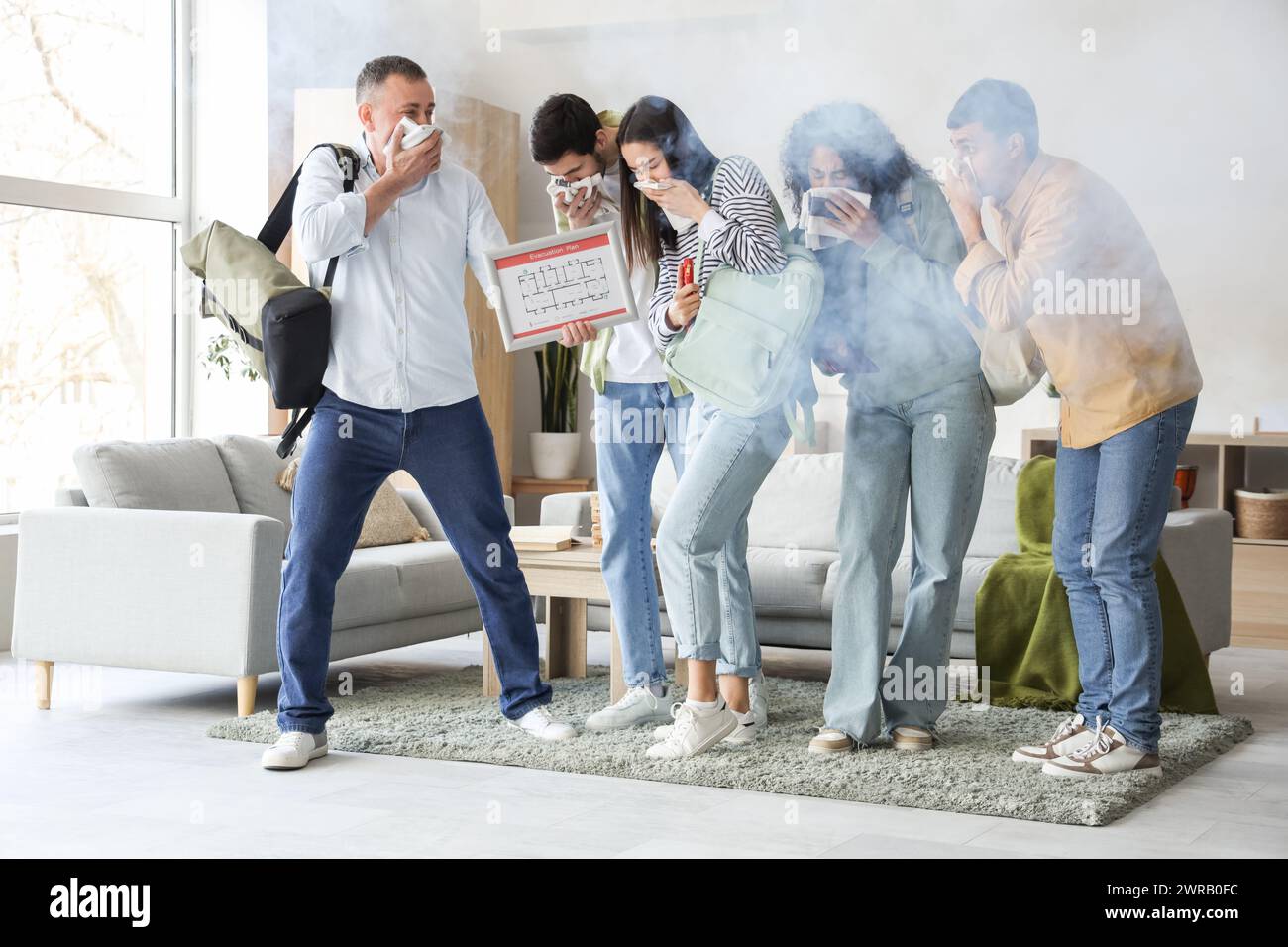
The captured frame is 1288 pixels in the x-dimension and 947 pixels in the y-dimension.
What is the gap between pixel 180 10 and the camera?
5.59 metres

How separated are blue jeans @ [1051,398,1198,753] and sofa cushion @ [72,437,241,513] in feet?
7.13

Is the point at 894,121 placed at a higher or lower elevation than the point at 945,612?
higher

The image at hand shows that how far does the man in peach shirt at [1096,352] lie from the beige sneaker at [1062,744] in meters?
0.05

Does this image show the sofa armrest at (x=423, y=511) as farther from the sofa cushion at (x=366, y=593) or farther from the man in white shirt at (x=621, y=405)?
the man in white shirt at (x=621, y=405)

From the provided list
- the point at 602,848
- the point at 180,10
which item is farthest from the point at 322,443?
the point at 180,10

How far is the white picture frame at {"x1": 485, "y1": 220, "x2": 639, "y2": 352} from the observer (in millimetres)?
2723

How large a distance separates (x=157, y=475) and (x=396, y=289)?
139cm

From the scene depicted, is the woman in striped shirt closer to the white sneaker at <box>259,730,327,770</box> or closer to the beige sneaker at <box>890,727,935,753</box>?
the beige sneaker at <box>890,727,935,753</box>

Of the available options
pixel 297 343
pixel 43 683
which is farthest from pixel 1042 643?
pixel 43 683

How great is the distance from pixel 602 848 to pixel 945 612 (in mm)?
881

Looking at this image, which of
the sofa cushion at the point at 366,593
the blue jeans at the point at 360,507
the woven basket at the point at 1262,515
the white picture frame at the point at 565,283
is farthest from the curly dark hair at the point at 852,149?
the woven basket at the point at 1262,515

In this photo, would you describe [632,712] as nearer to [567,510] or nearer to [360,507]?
[360,507]

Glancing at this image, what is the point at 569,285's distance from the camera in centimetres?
274
